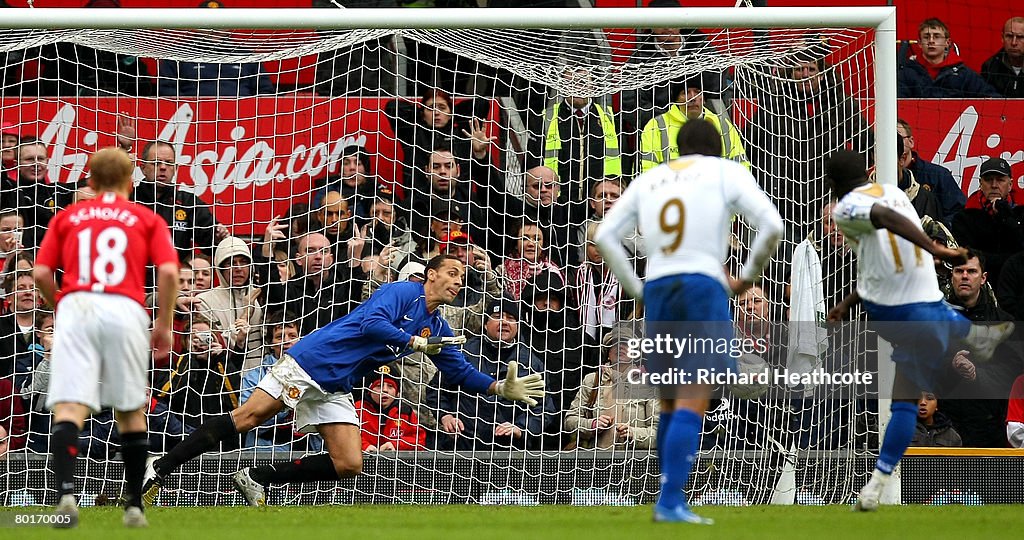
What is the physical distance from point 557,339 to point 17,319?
13.6ft

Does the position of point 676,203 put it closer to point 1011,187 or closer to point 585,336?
point 585,336

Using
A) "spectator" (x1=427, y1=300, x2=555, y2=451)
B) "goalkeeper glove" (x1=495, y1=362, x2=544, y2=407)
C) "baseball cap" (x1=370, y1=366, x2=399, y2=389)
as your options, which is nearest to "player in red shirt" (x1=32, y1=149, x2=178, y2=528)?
"goalkeeper glove" (x1=495, y1=362, x2=544, y2=407)

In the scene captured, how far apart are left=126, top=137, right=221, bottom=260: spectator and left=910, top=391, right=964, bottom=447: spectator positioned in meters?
5.67

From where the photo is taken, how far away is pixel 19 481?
34.0 feet

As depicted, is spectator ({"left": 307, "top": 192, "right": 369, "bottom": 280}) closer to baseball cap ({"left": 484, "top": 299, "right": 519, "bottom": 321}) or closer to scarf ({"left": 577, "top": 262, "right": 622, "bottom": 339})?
baseball cap ({"left": 484, "top": 299, "right": 519, "bottom": 321})

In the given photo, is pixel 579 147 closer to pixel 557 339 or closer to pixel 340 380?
pixel 557 339

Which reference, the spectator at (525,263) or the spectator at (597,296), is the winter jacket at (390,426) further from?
the spectator at (597,296)

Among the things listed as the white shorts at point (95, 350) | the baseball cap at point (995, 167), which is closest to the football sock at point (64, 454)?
the white shorts at point (95, 350)

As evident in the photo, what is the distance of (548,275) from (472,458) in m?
1.61

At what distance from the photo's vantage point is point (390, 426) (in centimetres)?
1087

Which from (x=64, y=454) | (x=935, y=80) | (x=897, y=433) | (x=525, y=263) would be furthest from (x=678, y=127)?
(x=64, y=454)

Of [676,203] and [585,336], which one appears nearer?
[676,203]

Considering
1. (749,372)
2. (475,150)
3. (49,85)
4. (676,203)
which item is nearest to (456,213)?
(475,150)

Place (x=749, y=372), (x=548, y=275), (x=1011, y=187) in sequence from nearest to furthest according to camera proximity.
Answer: (x=749, y=372)
(x=548, y=275)
(x=1011, y=187)
